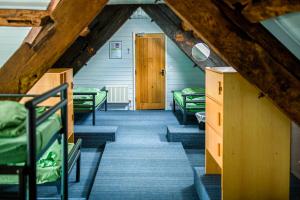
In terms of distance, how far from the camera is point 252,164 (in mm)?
3617

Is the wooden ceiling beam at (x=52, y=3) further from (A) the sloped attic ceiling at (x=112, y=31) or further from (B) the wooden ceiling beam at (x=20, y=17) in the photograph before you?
(A) the sloped attic ceiling at (x=112, y=31)

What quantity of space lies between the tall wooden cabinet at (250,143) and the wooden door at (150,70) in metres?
6.61

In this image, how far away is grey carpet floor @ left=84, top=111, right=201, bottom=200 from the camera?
4.47m

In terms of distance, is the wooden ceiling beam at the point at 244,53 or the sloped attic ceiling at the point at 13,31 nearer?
→ the wooden ceiling beam at the point at 244,53

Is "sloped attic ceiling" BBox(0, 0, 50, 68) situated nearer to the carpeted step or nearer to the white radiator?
the carpeted step

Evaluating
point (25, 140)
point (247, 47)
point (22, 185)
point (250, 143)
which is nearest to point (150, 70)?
point (250, 143)

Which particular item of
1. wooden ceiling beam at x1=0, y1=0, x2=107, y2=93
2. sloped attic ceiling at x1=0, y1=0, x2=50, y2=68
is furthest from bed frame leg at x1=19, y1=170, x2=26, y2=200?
sloped attic ceiling at x1=0, y1=0, x2=50, y2=68

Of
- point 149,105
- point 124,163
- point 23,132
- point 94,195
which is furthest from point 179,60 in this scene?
point 23,132

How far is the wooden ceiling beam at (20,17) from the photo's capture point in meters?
3.67

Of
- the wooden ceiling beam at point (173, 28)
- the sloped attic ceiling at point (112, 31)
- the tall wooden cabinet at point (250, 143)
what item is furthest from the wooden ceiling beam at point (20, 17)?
the wooden ceiling beam at point (173, 28)

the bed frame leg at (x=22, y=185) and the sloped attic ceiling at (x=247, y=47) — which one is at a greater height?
the sloped attic ceiling at (x=247, y=47)

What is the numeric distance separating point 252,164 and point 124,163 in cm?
225

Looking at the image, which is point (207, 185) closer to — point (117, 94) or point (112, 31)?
point (112, 31)

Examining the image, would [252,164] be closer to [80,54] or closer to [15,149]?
[15,149]
